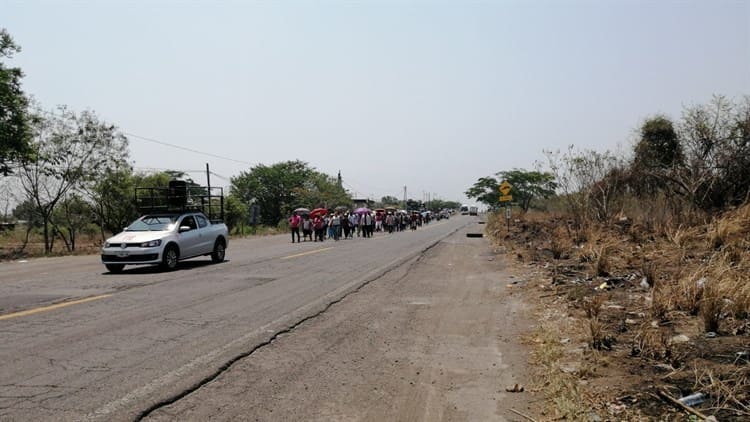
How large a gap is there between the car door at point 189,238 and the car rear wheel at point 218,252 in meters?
0.90

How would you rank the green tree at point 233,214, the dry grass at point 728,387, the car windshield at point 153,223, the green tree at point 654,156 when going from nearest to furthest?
the dry grass at point 728,387
the car windshield at point 153,223
the green tree at point 654,156
the green tree at point 233,214

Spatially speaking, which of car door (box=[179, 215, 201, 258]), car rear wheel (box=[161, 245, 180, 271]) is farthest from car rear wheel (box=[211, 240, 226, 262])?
car rear wheel (box=[161, 245, 180, 271])

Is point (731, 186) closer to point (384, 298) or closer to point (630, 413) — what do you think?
point (384, 298)

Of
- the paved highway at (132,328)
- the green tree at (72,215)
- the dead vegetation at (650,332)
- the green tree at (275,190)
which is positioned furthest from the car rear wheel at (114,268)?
the green tree at (275,190)

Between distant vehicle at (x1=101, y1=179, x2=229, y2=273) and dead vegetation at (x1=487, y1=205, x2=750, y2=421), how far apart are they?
30.6 feet

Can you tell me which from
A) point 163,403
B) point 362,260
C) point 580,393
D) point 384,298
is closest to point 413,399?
point 580,393

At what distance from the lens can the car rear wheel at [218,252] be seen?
55.7 ft

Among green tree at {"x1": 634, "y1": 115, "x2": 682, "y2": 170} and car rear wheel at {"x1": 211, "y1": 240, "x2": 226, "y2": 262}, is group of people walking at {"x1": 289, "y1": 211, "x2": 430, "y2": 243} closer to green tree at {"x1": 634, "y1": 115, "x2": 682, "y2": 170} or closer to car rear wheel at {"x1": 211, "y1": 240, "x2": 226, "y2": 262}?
car rear wheel at {"x1": 211, "y1": 240, "x2": 226, "y2": 262}

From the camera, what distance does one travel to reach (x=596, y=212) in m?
21.1

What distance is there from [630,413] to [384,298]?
6.28m

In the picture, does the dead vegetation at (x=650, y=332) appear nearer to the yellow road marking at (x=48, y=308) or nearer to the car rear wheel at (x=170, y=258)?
the yellow road marking at (x=48, y=308)

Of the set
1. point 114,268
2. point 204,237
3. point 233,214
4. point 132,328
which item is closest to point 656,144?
point 204,237

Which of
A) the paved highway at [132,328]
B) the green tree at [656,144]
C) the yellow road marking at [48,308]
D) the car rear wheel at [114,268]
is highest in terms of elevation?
the green tree at [656,144]

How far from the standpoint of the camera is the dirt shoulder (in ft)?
15.0
